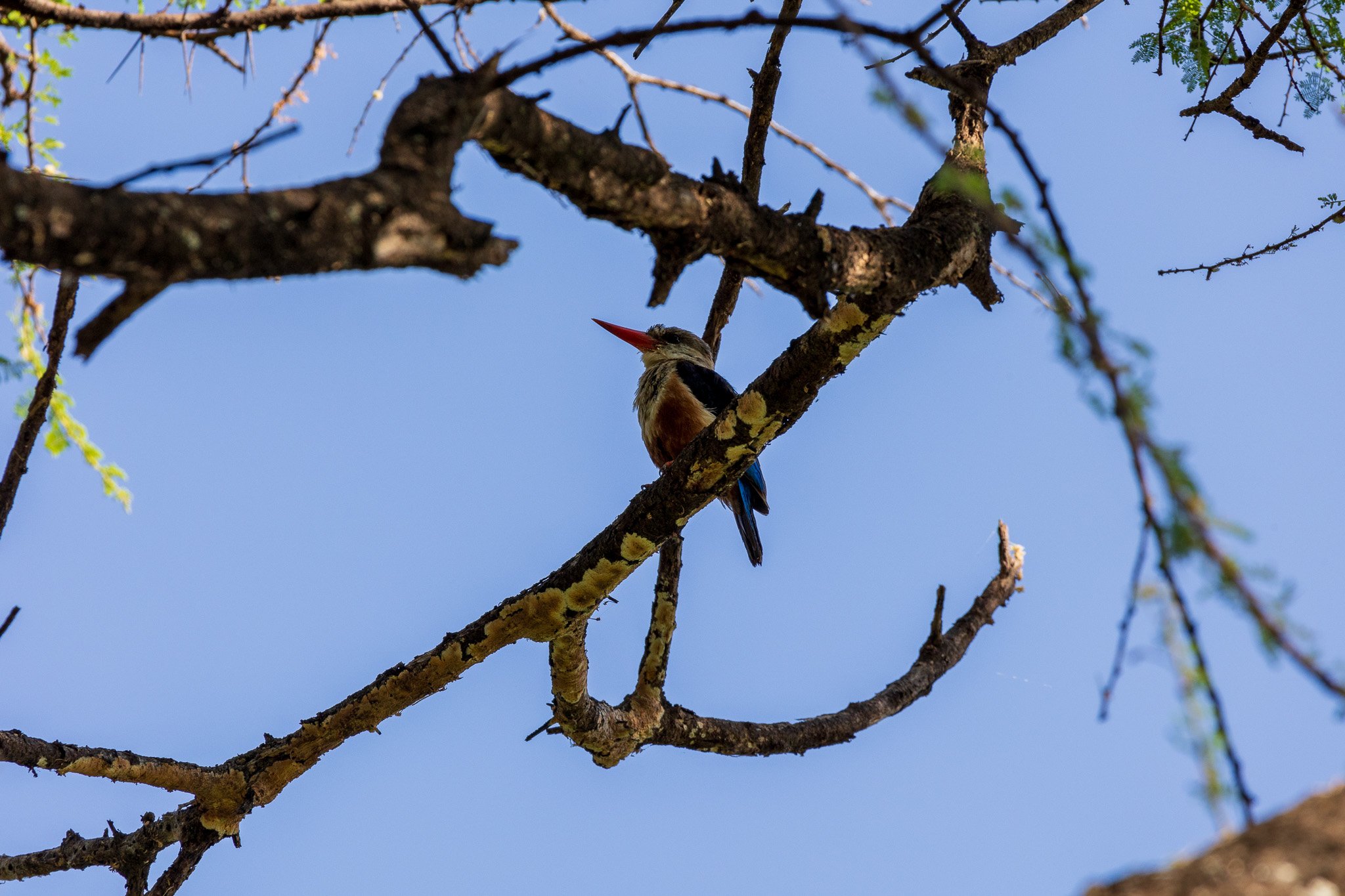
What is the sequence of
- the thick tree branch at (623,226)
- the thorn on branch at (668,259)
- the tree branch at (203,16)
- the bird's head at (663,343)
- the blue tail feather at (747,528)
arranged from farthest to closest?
the bird's head at (663,343), the blue tail feather at (747,528), the tree branch at (203,16), the thorn on branch at (668,259), the thick tree branch at (623,226)

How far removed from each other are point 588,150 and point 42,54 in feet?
11.0

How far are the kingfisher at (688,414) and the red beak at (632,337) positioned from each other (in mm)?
238

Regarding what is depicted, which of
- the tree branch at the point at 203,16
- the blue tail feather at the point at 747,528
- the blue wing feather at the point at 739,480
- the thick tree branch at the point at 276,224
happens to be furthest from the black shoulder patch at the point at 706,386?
the thick tree branch at the point at 276,224

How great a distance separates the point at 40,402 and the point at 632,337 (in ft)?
11.8

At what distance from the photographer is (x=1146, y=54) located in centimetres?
371

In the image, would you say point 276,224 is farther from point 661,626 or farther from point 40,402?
point 661,626

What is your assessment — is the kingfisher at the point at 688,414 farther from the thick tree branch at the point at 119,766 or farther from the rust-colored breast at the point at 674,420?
the thick tree branch at the point at 119,766

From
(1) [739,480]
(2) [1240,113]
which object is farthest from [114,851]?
(2) [1240,113]

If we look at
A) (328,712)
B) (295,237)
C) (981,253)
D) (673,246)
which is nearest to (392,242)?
(295,237)

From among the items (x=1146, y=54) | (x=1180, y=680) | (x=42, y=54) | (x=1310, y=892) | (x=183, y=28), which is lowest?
(x=1310, y=892)

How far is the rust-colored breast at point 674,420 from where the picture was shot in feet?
17.6

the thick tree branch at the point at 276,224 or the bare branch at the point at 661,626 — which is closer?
the thick tree branch at the point at 276,224

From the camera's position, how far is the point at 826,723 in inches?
175

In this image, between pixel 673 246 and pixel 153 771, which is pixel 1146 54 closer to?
pixel 673 246
